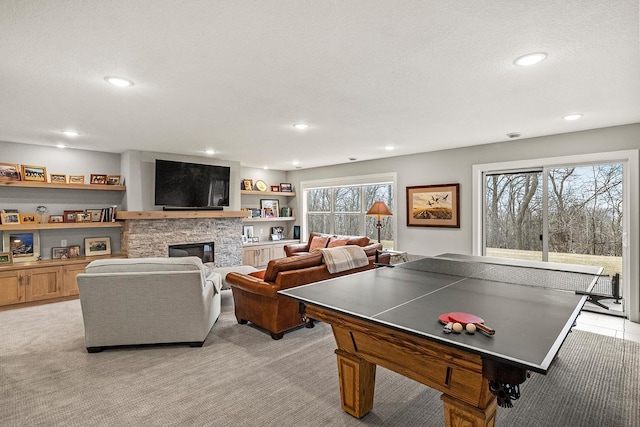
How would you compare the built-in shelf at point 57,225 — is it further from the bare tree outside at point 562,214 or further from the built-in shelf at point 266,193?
the bare tree outside at point 562,214

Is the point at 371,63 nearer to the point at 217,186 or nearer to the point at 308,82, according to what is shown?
the point at 308,82

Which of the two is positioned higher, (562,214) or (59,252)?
(562,214)

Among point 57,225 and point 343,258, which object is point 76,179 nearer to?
point 57,225

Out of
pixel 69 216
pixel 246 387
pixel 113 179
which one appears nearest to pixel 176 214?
pixel 113 179

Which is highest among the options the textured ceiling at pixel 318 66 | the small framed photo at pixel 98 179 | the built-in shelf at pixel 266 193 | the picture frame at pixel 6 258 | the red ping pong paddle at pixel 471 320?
the textured ceiling at pixel 318 66

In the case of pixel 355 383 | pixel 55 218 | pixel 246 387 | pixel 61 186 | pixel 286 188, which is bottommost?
pixel 246 387

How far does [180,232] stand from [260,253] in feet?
6.63

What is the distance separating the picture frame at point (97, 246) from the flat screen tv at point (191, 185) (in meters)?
1.14

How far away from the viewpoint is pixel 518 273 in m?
2.78

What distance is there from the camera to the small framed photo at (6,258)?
15.8 feet

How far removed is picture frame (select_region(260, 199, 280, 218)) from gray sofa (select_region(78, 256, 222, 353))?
5.16 m

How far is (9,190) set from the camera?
16.7 feet

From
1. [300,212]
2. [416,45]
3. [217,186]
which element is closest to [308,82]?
[416,45]

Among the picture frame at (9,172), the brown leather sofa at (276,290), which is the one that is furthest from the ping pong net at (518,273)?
the picture frame at (9,172)
